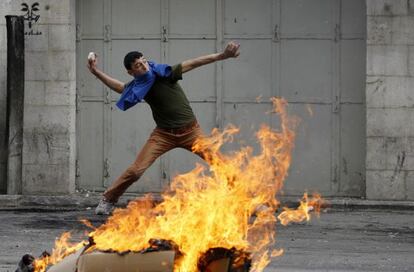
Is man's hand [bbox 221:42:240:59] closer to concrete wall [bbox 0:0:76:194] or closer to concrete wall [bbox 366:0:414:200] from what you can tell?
concrete wall [bbox 366:0:414:200]

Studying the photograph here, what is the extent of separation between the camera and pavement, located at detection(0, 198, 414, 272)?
971 centimetres

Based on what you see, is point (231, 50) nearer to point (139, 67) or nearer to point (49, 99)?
point (139, 67)

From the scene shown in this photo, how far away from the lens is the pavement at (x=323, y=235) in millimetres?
9711

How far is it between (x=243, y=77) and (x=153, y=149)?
4704 millimetres

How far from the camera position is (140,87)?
33.9ft

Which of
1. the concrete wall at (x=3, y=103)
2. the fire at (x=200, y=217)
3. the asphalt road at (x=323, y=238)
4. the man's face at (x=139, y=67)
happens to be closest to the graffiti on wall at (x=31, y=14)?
the concrete wall at (x=3, y=103)

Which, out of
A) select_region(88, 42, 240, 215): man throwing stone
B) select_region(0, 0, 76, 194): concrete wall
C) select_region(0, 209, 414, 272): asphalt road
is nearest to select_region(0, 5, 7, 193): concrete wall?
select_region(0, 0, 76, 194): concrete wall

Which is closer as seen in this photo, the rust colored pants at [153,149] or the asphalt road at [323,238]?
the asphalt road at [323,238]

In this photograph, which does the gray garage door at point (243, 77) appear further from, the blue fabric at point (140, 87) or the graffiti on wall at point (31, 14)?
the blue fabric at point (140, 87)

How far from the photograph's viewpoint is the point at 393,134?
1472 centimetres

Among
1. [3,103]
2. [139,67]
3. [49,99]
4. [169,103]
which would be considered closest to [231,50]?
[139,67]

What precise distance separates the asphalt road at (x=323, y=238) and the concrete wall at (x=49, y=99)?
118 cm

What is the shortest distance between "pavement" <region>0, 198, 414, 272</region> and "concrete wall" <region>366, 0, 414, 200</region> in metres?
0.43

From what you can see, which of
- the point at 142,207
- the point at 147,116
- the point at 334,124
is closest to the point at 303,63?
the point at 334,124
